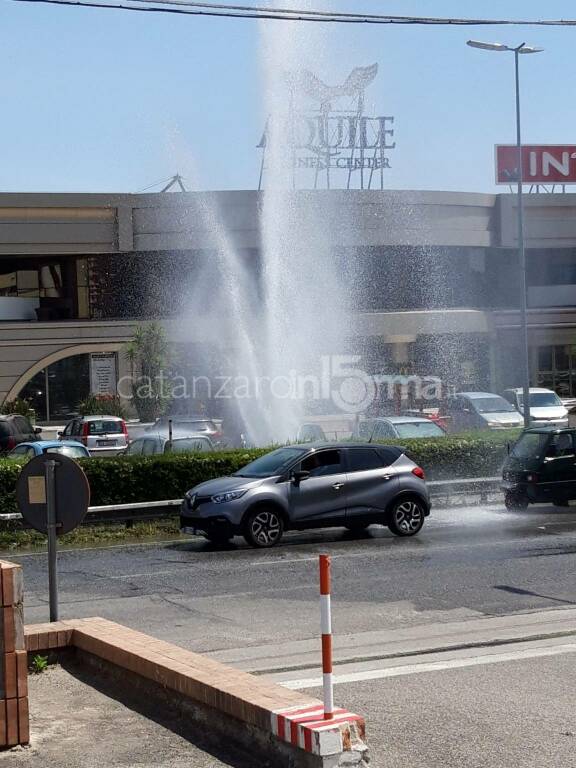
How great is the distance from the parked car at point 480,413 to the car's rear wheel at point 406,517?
57.7 ft

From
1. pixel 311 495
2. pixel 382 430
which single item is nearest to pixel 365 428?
pixel 382 430

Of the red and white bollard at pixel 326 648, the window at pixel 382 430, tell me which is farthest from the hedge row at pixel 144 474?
the red and white bollard at pixel 326 648

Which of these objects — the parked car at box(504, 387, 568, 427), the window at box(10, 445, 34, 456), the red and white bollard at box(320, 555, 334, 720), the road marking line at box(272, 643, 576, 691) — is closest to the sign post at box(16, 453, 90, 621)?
the road marking line at box(272, 643, 576, 691)

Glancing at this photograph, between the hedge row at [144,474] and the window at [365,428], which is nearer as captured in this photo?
the hedge row at [144,474]

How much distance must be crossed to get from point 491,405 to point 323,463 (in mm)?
20347

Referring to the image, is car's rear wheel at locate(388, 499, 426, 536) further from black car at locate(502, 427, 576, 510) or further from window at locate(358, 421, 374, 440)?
window at locate(358, 421, 374, 440)

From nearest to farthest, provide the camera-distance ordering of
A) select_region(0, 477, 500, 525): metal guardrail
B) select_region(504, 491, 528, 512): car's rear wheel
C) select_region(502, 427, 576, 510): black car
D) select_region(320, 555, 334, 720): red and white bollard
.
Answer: select_region(320, 555, 334, 720): red and white bollard < select_region(0, 477, 500, 525): metal guardrail < select_region(502, 427, 576, 510): black car < select_region(504, 491, 528, 512): car's rear wheel

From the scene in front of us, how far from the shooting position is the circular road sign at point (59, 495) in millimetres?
10094

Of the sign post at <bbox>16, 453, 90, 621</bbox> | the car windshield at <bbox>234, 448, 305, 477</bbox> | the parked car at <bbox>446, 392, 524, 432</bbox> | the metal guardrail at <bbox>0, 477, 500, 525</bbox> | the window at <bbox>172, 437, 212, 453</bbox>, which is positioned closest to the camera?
the sign post at <bbox>16, 453, 90, 621</bbox>

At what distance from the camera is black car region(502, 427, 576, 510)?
72.0 feet

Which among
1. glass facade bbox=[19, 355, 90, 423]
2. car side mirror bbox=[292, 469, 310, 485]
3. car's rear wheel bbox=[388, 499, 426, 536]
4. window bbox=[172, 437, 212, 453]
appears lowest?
car's rear wheel bbox=[388, 499, 426, 536]

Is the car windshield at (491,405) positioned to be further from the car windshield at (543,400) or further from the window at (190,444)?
the window at (190,444)

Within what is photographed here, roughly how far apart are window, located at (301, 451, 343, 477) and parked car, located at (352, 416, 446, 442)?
826 centimetres

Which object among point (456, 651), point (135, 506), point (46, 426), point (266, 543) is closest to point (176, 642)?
point (456, 651)
